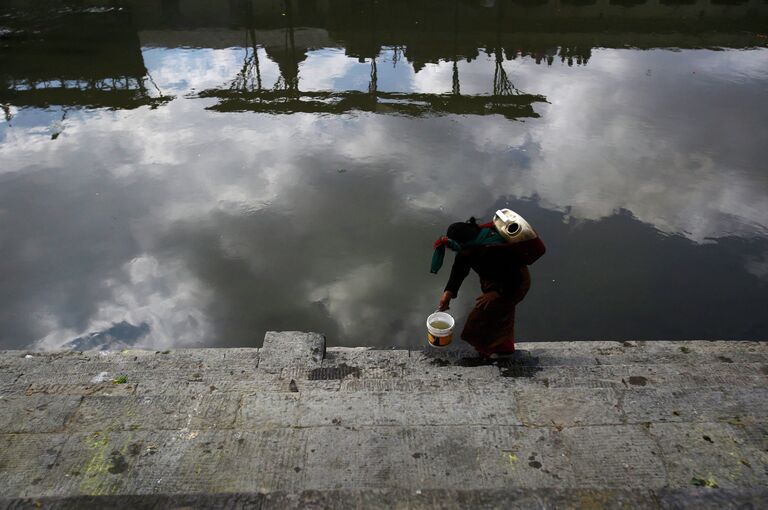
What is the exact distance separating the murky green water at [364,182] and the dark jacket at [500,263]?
5.19ft

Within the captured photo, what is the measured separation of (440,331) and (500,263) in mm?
908

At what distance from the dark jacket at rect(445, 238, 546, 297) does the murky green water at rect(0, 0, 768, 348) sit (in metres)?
1.58

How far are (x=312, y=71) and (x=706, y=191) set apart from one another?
926cm

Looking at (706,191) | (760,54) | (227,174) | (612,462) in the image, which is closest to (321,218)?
(227,174)

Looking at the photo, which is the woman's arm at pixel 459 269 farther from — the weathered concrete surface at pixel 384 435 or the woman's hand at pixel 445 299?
the weathered concrete surface at pixel 384 435

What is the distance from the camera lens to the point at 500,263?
4.46m

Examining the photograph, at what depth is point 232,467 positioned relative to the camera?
10.9ft

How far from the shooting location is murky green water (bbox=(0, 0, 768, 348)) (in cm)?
630

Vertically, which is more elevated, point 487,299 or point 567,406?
point 487,299

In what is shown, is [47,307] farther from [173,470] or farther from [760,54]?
[760,54]

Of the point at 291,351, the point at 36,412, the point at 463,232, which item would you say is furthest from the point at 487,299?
the point at 36,412

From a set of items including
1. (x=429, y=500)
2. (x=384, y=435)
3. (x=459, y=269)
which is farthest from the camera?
(x=459, y=269)

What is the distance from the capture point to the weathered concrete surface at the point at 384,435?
124 inches

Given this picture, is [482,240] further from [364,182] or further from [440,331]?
[364,182]
